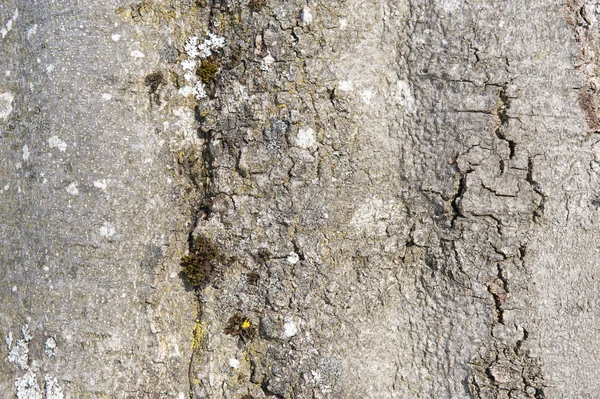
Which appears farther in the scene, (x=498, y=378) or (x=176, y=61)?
(x=176, y=61)

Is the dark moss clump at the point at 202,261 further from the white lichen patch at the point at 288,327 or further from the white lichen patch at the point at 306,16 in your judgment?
the white lichen patch at the point at 306,16

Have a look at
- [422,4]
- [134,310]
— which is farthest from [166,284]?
[422,4]

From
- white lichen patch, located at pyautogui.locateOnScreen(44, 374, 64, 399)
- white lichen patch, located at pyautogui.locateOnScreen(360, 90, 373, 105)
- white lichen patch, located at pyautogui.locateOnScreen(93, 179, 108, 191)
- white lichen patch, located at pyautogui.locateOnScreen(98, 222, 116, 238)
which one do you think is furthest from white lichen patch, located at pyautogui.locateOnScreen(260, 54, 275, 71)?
white lichen patch, located at pyautogui.locateOnScreen(44, 374, 64, 399)

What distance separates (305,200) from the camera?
2.30 meters

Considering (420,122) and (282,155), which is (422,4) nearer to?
(420,122)

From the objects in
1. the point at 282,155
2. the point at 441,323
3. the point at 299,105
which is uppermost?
the point at 299,105

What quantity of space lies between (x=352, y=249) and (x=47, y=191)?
134 centimetres

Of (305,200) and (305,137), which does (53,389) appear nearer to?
(305,200)

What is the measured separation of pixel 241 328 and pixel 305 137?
0.88 metres

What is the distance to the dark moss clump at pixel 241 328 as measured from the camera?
2369 mm

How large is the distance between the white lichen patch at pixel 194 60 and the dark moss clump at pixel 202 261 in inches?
25.7

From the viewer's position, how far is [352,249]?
2.33 meters

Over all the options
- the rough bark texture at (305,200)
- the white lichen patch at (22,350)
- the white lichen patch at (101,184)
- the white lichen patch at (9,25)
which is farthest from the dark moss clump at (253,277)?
the white lichen patch at (9,25)

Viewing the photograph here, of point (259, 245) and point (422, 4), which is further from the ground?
point (422, 4)
